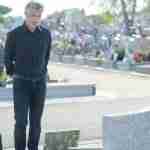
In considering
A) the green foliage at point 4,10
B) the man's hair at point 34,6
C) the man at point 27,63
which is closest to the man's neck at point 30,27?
the man at point 27,63

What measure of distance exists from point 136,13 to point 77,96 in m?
21.1

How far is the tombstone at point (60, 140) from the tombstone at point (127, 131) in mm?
1583

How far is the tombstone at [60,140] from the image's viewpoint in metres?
6.70

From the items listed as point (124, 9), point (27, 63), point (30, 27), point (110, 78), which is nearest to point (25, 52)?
point (27, 63)

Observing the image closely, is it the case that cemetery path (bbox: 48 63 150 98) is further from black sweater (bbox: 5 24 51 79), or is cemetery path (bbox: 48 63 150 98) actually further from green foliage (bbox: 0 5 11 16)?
black sweater (bbox: 5 24 51 79)

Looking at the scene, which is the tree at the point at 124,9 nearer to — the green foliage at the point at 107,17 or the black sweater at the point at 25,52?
the green foliage at the point at 107,17

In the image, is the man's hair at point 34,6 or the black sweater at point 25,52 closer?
the man's hair at point 34,6

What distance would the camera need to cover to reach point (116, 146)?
5.13 m

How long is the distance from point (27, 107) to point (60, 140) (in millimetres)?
841

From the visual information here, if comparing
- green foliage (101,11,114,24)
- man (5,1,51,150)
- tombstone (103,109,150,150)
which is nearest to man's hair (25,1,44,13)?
man (5,1,51,150)

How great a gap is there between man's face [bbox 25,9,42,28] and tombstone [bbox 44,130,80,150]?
4.69 ft

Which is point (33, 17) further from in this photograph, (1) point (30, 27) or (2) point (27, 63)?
(2) point (27, 63)

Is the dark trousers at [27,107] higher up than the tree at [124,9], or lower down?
lower down

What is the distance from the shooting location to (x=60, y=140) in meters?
6.75
